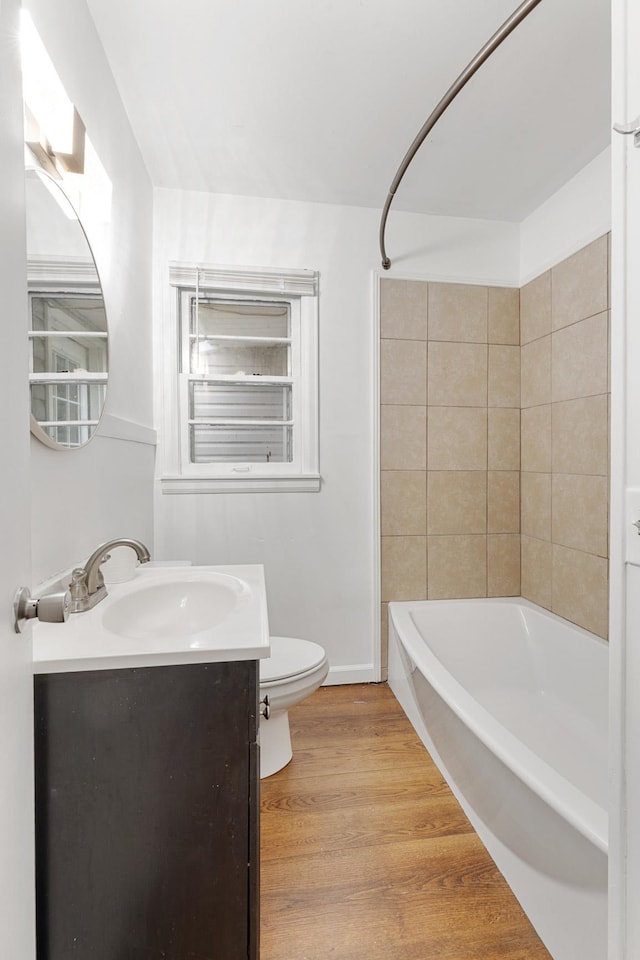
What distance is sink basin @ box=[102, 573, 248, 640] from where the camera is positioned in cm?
133

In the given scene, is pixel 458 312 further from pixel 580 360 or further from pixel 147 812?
pixel 147 812

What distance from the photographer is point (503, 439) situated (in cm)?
269

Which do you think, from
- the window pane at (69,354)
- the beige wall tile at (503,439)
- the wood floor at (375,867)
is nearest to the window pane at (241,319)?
the window pane at (69,354)

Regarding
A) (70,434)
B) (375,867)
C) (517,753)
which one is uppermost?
(70,434)

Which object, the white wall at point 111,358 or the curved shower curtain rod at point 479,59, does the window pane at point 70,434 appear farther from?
the curved shower curtain rod at point 479,59

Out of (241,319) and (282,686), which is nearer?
(282,686)

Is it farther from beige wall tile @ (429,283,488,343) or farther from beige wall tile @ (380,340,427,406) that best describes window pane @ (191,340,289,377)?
beige wall tile @ (429,283,488,343)

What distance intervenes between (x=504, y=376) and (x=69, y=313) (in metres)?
2.15

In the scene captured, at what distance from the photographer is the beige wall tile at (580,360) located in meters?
2.09

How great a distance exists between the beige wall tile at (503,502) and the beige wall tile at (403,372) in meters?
0.59

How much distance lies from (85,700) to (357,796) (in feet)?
4.07

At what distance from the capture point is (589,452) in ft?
7.14

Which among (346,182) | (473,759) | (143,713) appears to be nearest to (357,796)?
(473,759)

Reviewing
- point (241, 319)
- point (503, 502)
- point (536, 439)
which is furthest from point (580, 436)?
point (241, 319)
